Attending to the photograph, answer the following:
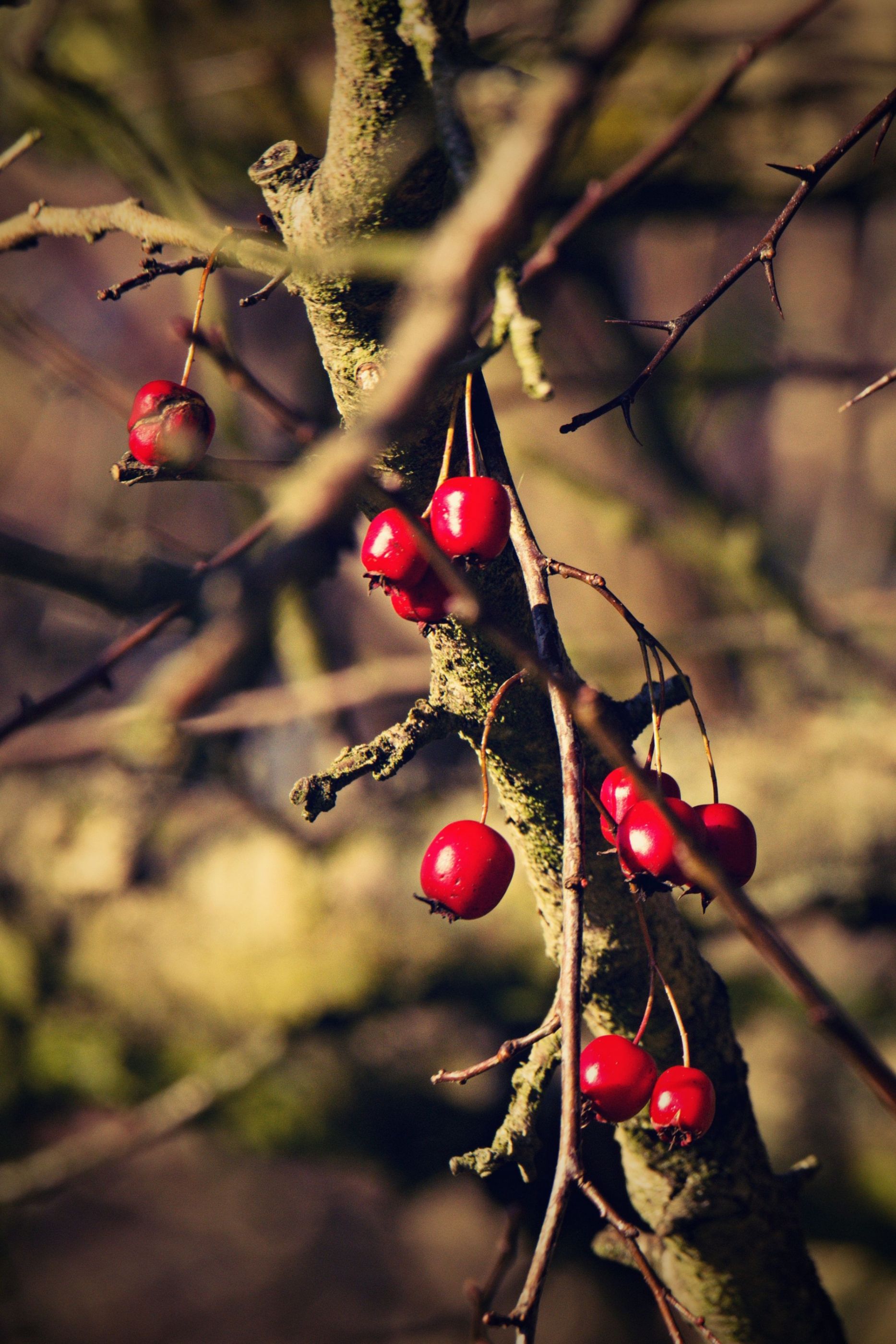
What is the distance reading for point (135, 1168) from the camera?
92.7 inches

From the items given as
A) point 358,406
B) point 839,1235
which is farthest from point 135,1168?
point 358,406

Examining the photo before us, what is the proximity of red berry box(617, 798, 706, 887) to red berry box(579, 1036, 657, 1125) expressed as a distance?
12 cm

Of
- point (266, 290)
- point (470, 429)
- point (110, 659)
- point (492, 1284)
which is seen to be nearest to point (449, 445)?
point (470, 429)

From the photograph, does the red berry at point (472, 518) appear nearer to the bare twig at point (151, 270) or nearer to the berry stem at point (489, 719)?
the berry stem at point (489, 719)

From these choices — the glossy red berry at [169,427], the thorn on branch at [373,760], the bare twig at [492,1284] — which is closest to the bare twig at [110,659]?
the glossy red berry at [169,427]

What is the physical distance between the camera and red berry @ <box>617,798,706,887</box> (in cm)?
50

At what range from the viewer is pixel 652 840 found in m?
0.50

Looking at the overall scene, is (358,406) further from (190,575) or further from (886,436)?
(886,436)

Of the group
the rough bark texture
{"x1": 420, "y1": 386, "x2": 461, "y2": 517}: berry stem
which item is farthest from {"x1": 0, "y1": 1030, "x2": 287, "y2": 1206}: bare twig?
{"x1": 420, "y1": 386, "x2": 461, "y2": 517}: berry stem

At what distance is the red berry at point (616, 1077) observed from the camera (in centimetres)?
55

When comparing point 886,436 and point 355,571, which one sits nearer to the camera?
point 355,571

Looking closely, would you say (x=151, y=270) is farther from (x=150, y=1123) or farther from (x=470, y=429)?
(x=150, y=1123)

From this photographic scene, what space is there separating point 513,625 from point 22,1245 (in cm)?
258

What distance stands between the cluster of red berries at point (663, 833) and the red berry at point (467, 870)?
0.24ft
